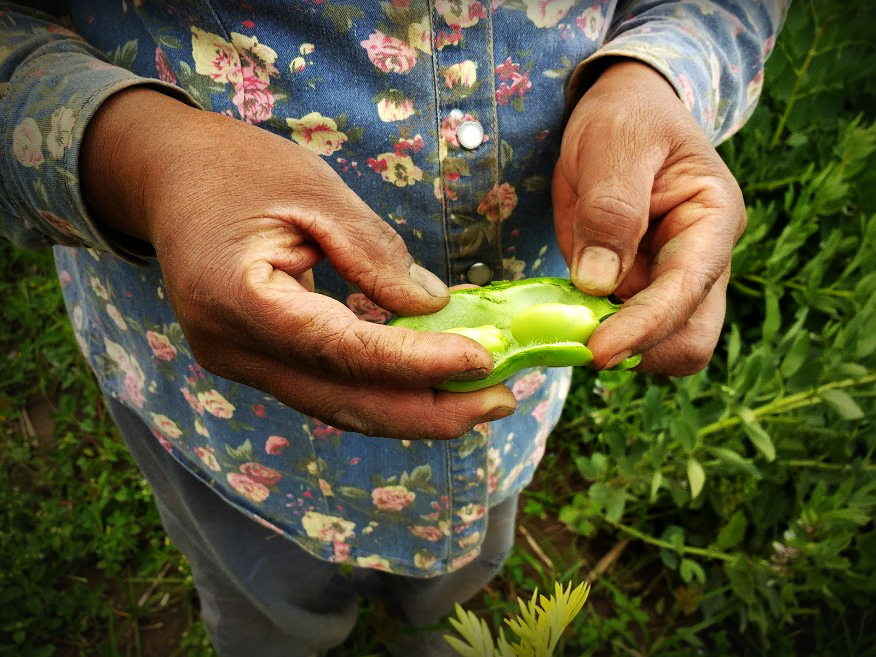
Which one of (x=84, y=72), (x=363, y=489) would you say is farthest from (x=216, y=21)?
(x=363, y=489)

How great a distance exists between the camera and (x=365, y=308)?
4.01 ft

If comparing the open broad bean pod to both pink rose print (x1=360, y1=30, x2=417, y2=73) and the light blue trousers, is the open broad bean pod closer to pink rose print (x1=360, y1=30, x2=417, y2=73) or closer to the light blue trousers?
pink rose print (x1=360, y1=30, x2=417, y2=73)

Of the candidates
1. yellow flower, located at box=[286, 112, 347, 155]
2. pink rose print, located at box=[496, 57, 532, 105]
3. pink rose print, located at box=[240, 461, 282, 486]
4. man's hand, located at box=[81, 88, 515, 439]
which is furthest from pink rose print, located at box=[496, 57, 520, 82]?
pink rose print, located at box=[240, 461, 282, 486]

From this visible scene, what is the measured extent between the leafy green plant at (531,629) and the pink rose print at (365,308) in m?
0.81

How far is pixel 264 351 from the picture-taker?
2.78 feet

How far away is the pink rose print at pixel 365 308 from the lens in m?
1.20

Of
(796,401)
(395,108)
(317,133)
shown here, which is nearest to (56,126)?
(317,133)

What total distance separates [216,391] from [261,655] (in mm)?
1155

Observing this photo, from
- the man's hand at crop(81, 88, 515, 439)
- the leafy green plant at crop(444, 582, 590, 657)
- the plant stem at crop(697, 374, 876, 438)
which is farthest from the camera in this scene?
the plant stem at crop(697, 374, 876, 438)

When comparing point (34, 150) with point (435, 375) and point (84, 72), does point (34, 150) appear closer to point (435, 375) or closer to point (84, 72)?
point (84, 72)

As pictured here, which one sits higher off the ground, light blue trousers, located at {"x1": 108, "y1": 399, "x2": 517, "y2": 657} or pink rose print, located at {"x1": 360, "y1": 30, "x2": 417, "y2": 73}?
pink rose print, located at {"x1": 360, "y1": 30, "x2": 417, "y2": 73}

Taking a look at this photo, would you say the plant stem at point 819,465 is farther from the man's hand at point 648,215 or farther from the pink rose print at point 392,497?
the pink rose print at point 392,497

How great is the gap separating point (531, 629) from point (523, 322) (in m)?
0.65

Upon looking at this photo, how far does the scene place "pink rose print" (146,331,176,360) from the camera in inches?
50.5
